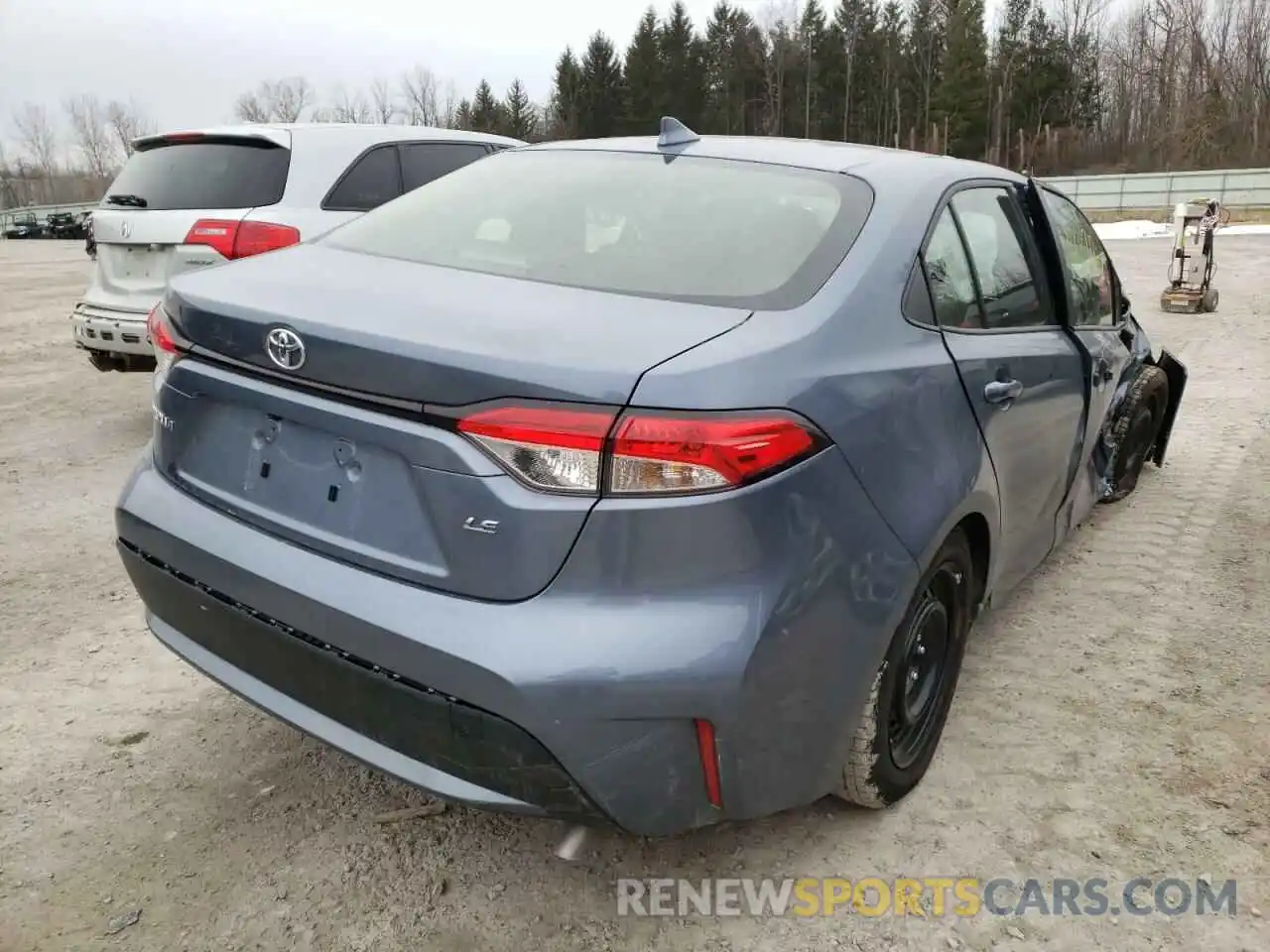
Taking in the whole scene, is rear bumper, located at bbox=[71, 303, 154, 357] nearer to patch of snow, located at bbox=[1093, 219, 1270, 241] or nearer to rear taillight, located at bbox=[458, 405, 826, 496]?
rear taillight, located at bbox=[458, 405, 826, 496]

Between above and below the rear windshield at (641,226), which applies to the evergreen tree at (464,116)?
above

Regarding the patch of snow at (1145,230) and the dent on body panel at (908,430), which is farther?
the patch of snow at (1145,230)

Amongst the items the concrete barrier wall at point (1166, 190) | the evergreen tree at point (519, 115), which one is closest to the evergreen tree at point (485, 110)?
the evergreen tree at point (519, 115)

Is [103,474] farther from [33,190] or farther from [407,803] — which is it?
[33,190]

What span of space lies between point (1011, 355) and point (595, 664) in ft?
5.44

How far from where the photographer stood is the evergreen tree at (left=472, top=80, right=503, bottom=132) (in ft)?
225

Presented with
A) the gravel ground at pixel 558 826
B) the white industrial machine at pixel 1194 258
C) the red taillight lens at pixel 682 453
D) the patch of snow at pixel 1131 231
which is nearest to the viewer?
the red taillight lens at pixel 682 453

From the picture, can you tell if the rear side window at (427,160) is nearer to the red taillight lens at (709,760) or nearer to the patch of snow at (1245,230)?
the red taillight lens at (709,760)

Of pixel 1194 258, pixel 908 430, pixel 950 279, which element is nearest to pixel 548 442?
pixel 908 430

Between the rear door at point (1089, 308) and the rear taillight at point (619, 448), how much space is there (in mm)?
2086

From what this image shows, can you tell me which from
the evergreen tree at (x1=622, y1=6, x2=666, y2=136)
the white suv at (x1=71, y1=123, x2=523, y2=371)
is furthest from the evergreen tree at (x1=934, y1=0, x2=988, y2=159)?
the white suv at (x1=71, y1=123, x2=523, y2=371)

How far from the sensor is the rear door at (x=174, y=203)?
527 centimetres

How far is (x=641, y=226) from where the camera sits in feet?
7.95

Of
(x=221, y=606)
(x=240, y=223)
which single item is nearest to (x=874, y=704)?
(x=221, y=606)
